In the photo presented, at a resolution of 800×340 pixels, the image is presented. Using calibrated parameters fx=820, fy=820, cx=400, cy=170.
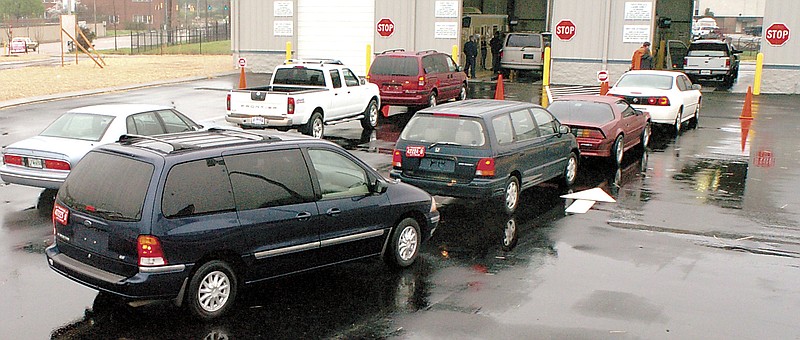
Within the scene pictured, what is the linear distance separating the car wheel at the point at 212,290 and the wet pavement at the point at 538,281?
118 mm

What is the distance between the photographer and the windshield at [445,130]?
449 inches

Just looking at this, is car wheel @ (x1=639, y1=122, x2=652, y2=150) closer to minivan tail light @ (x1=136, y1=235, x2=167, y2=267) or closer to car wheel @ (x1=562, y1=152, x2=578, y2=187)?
car wheel @ (x1=562, y1=152, x2=578, y2=187)

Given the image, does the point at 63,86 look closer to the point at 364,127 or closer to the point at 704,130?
the point at 364,127

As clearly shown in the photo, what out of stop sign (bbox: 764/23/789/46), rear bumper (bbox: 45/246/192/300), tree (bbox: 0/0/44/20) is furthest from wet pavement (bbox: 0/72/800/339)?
tree (bbox: 0/0/44/20)

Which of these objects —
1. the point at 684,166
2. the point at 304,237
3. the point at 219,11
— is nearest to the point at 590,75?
the point at 684,166

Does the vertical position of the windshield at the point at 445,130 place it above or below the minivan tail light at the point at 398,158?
above

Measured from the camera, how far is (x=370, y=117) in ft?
67.3

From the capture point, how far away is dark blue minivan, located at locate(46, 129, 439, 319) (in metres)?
6.86

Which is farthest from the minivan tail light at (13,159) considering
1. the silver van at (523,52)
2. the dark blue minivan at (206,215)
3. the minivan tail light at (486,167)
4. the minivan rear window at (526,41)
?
the minivan rear window at (526,41)

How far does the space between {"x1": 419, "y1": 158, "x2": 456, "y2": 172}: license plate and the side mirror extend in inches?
113

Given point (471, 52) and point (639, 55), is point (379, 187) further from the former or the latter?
point (471, 52)

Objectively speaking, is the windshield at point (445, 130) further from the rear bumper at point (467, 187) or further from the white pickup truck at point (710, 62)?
the white pickup truck at point (710, 62)

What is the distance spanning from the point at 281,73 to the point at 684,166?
9.01 metres

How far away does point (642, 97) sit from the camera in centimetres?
1930
